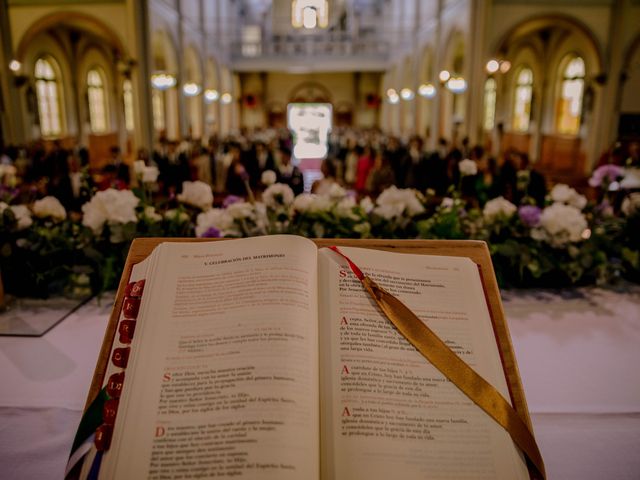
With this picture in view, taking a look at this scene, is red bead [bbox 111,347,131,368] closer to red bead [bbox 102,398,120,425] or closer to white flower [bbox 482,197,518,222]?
red bead [bbox 102,398,120,425]

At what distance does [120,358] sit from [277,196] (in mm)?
1390

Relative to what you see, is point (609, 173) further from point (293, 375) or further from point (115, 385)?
point (115, 385)

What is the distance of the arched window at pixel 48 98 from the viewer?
47.7 ft

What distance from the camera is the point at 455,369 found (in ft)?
3.08

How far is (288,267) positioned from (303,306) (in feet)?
0.30

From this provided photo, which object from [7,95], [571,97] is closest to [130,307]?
[7,95]

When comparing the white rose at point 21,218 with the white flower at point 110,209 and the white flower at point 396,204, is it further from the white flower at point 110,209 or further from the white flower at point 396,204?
the white flower at point 396,204

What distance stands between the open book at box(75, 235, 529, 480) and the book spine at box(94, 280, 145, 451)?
21mm

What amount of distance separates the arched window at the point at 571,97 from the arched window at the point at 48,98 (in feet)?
49.9

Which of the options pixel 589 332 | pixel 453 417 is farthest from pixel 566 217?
pixel 453 417

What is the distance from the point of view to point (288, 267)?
1.00 m

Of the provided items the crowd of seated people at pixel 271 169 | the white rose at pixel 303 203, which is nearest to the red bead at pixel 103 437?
the white rose at pixel 303 203

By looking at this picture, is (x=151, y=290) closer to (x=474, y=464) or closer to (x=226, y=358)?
(x=226, y=358)

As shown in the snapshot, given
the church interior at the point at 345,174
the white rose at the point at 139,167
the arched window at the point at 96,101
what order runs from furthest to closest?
the arched window at the point at 96,101
the white rose at the point at 139,167
the church interior at the point at 345,174
